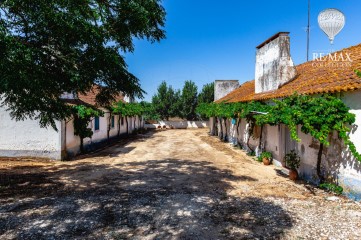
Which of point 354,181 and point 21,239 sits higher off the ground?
point 354,181

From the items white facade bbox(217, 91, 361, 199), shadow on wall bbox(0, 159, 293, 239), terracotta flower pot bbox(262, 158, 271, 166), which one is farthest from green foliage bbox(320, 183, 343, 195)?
terracotta flower pot bbox(262, 158, 271, 166)

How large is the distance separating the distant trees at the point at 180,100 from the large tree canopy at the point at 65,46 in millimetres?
36621

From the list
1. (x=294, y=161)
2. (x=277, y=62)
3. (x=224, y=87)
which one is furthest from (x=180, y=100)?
(x=294, y=161)

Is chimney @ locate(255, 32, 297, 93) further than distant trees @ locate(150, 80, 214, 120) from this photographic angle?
No

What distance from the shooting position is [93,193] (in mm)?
7898

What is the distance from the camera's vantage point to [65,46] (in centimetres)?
662

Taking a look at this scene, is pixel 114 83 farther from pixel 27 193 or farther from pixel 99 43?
pixel 27 193

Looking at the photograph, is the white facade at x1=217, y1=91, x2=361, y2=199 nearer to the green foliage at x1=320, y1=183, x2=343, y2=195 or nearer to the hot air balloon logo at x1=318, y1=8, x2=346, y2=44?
the green foliage at x1=320, y1=183, x2=343, y2=195

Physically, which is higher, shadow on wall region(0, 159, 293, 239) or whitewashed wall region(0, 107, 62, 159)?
whitewashed wall region(0, 107, 62, 159)

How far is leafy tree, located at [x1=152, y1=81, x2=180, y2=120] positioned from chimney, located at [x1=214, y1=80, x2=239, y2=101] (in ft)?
37.8

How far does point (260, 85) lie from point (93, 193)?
41.5 feet

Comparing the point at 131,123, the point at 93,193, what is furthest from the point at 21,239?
the point at 131,123

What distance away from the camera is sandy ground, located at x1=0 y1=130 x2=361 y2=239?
531 cm

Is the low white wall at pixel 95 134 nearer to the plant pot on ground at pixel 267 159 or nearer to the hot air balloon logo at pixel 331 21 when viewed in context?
the plant pot on ground at pixel 267 159
